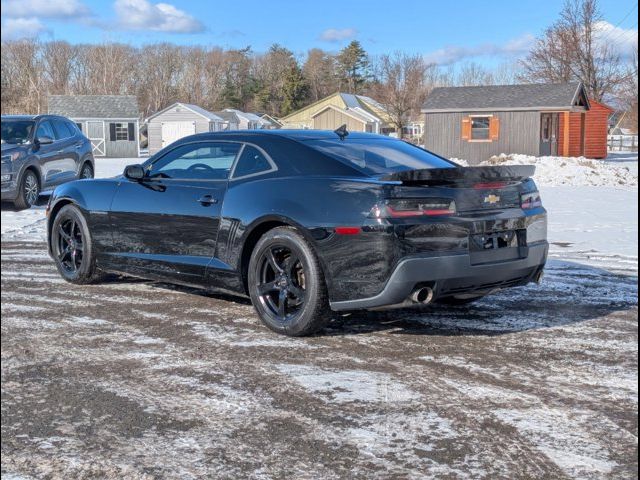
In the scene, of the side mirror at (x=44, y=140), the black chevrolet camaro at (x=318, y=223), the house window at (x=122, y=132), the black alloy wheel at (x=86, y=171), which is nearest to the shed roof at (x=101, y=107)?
the house window at (x=122, y=132)

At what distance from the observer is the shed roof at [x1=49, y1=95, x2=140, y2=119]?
41.7 metres

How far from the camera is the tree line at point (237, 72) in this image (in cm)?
1881

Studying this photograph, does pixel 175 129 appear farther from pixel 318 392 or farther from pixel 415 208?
pixel 318 392

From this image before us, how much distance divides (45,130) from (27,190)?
1262 mm

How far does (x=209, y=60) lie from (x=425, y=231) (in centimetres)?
1691

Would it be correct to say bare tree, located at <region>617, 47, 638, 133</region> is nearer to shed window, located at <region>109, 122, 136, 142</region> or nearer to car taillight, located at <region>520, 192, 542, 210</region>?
car taillight, located at <region>520, 192, 542, 210</region>

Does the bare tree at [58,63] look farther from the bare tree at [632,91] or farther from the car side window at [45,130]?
the bare tree at [632,91]

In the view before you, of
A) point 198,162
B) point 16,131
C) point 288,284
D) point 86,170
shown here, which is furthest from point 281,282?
point 86,170

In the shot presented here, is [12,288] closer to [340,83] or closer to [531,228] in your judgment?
[531,228]

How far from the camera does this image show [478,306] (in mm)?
6211

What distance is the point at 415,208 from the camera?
480 centimetres

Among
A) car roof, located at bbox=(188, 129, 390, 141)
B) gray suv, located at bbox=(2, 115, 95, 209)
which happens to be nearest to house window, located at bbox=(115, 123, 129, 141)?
gray suv, located at bbox=(2, 115, 95, 209)

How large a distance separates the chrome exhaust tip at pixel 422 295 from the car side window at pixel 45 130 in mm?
10983

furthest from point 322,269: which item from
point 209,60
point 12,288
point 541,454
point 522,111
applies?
Result: point 522,111
